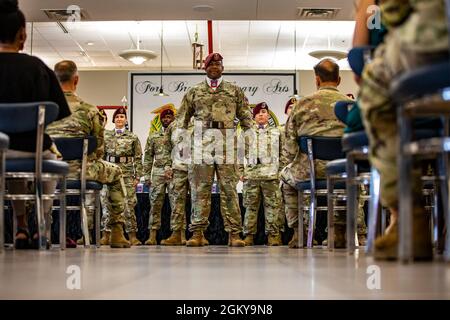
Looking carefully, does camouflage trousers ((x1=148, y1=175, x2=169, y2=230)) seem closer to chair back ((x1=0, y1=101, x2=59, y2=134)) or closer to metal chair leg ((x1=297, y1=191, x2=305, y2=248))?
metal chair leg ((x1=297, y1=191, x2=305, y2=248))

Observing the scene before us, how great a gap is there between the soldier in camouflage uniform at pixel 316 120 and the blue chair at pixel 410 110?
3.25m

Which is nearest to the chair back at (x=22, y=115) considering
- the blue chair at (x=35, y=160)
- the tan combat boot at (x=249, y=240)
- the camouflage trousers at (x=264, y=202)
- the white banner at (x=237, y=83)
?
the blue chair at (x=35, y=160)

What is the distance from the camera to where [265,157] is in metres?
7.26

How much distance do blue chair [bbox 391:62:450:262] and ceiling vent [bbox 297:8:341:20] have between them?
6465 millimetres

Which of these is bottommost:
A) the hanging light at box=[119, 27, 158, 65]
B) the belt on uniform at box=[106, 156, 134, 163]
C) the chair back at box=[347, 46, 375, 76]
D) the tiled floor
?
the tiled floor

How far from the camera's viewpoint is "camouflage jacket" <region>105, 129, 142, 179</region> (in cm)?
804

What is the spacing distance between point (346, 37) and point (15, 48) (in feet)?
28.9

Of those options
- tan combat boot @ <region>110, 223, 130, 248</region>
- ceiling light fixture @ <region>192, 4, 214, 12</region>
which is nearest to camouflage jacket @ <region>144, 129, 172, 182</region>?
ceiling light fixture @ <region>192, 4, 214, 12</region>

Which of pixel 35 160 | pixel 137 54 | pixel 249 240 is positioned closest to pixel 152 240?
pixel 249 240

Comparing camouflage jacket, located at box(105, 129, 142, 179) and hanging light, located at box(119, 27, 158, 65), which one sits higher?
hanging light, located at box(119, 27, 158, 65)

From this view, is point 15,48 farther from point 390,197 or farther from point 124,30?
point 124,30

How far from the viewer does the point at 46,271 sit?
2.10 meters

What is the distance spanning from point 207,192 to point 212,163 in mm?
257
